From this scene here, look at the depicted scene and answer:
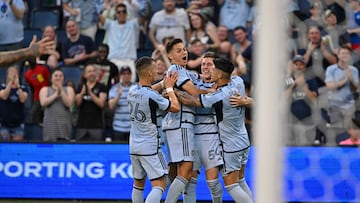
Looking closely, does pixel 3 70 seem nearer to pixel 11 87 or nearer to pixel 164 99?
pixel 11 87

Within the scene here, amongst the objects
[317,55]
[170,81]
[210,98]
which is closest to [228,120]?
[210,98]

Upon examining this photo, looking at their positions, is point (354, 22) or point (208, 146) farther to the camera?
point (208, 146)

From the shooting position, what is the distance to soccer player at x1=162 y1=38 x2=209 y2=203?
10305 millimetres

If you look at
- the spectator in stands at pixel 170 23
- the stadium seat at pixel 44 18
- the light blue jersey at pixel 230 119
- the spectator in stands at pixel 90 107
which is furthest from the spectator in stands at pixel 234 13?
the light blue jersey at pixel 230 119

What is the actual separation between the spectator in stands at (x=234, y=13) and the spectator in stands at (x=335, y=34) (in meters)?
6.84

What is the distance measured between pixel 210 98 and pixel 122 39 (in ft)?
16.6

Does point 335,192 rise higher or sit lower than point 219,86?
lower

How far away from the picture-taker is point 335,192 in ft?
19.1

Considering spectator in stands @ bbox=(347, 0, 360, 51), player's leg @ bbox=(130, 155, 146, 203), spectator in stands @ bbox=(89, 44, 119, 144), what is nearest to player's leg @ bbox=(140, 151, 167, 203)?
player's leg @ bbox=(130, 155, 146, 203)

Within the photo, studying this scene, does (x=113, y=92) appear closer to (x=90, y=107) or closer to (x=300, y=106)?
(x=90, y=107)

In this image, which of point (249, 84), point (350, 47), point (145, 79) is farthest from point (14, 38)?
point (350, 47)

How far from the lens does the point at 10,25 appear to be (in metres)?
14.8

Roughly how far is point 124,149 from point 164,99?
320cm

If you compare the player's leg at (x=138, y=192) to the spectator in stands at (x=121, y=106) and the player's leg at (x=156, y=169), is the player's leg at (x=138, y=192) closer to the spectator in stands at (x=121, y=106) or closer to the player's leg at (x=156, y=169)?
the player's leg at (x=156, y=169)
